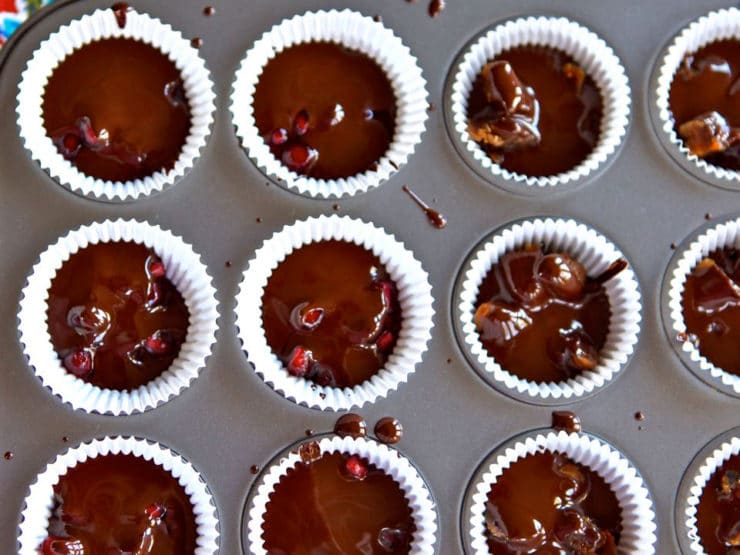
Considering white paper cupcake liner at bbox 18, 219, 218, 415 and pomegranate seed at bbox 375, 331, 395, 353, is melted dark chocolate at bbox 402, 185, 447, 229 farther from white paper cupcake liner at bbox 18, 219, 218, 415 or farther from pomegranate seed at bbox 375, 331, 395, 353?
white paper cupcake liner at bbox 18, 219, 218, 415

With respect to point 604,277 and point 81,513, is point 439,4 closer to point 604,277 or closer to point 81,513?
point 604,277

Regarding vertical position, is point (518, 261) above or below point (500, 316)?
above

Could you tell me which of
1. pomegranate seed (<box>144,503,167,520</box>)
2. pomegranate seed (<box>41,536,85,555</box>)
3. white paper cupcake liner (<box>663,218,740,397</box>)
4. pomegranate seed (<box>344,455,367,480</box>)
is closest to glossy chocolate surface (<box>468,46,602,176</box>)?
white paper cupcake liner (<box>663,218,740,397</box>)

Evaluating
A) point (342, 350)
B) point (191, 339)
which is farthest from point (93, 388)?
point (342, 350)

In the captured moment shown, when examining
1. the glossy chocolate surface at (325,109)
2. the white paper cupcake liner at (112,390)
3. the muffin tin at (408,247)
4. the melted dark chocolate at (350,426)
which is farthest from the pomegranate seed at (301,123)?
the melted dark chocolate at (350,426)

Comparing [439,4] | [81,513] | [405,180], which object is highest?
[439,4]
